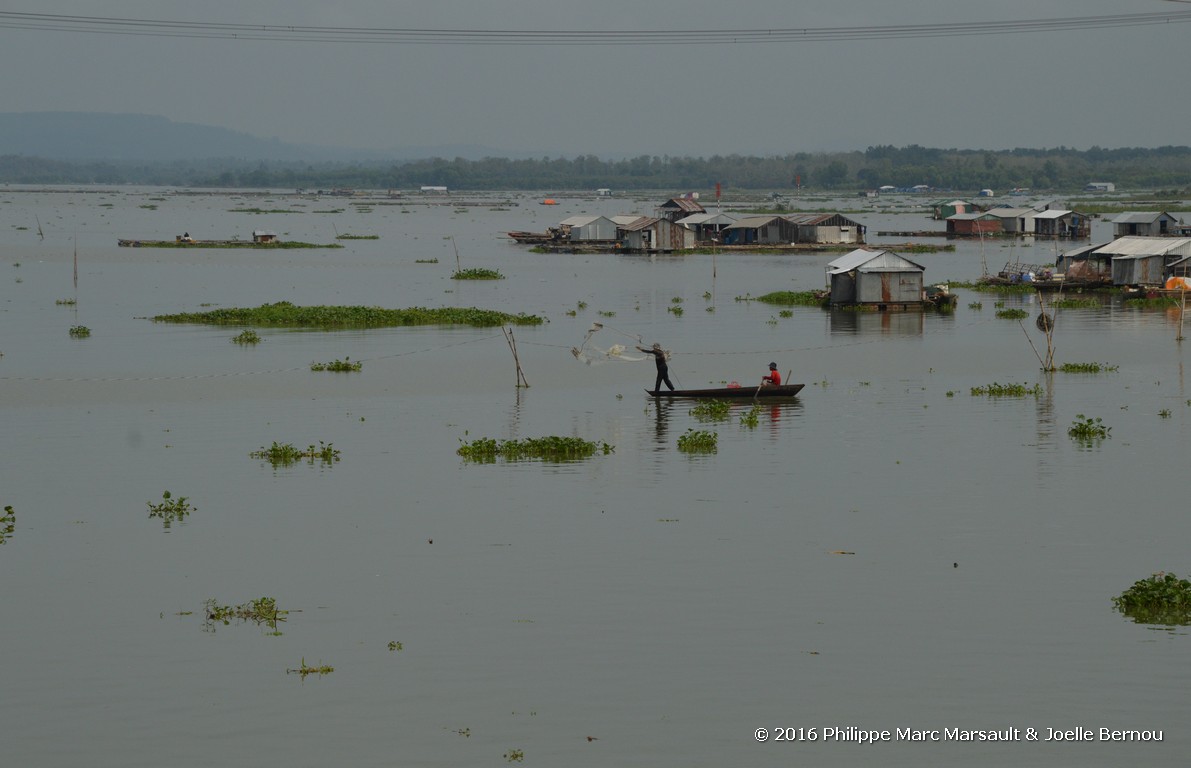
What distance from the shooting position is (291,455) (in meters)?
27.0

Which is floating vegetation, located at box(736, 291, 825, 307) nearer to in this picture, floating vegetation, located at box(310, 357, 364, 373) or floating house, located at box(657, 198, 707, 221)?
floating vegetation, located at box(310, 357, 364, 373)

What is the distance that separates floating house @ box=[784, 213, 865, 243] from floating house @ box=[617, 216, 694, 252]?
7.76m

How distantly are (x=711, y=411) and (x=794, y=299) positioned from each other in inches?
1143

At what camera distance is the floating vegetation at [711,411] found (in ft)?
104

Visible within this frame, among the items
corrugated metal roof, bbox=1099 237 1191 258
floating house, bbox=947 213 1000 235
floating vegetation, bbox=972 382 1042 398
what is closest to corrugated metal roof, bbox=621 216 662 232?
floating house, bbox=947 213 1000 235

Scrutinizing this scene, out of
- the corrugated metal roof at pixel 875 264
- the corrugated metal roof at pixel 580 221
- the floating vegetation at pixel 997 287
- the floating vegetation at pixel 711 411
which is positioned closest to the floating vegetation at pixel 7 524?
the floating vegetation at pixel 711 411

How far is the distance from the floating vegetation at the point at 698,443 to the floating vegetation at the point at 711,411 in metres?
3.07

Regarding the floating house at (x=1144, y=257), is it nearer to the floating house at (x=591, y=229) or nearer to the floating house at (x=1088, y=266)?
the floating house at (x=1088, y=266)

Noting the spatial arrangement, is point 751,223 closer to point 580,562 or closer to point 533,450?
point 533,450

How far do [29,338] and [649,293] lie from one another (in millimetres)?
28268

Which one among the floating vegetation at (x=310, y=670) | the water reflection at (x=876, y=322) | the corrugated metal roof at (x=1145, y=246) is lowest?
the floating vegetation at (x=310, y=670)

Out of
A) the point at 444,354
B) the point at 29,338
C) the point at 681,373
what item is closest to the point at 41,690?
the point at 681,373

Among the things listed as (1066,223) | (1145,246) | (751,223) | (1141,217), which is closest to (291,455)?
(1145,246)

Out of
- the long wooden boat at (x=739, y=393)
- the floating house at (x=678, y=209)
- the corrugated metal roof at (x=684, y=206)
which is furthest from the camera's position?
the corrugated metal roof at (x=684, y=206)
